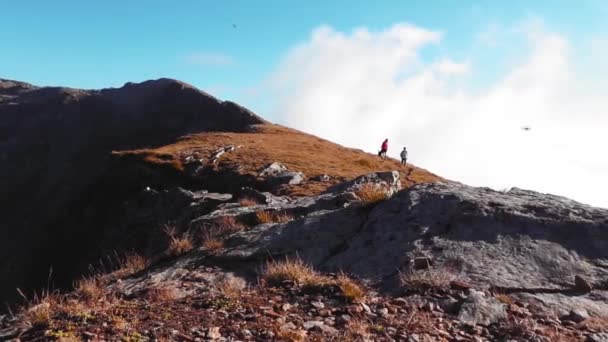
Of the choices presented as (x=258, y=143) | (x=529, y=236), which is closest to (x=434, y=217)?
(x=529, y=236)

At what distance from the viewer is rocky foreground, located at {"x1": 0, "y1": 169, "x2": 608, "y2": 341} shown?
7.00 m

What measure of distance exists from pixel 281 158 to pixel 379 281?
119ft

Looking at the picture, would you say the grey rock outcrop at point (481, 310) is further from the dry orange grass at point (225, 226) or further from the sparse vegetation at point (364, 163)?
the sparse vegetation at point (364, 163)

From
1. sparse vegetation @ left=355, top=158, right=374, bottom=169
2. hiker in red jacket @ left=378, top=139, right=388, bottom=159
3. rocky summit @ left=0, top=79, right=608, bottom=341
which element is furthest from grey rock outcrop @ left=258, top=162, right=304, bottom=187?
hiker in red jacket @ left=378, top=139, right=388, bottom=159

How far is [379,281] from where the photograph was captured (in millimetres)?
8914

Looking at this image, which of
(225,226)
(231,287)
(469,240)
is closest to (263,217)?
(225,226)

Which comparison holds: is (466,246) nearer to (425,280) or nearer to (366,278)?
(425,280)

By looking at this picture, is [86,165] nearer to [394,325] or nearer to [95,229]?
[95,229]

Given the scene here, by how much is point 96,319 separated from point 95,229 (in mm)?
51467

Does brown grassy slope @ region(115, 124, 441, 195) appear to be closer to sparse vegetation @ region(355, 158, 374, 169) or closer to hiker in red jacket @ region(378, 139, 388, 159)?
sparse vegetation @ region(355, 158, 374, 169)

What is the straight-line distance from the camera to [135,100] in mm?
107000

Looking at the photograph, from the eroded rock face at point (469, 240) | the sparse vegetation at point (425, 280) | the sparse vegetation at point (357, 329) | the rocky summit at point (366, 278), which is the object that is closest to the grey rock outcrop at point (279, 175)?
the rocky summit at point (366, 278)

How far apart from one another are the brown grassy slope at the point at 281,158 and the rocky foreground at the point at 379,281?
1822 centimetres

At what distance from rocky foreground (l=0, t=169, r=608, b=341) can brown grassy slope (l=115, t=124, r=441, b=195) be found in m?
18.2
